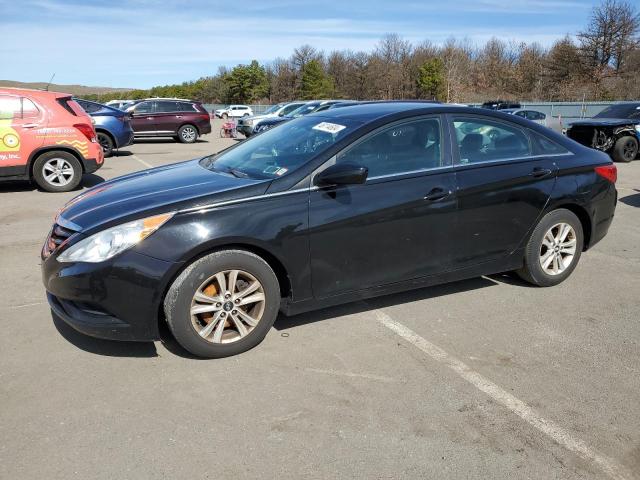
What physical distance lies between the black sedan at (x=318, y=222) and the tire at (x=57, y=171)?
6.09 m

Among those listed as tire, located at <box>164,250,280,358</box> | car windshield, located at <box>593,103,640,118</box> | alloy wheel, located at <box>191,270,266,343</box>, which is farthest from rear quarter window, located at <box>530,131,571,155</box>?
car windshield, located at <box>593,103,640,118</box>

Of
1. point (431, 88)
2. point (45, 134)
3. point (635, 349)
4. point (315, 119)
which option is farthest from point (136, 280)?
point (431, 88)

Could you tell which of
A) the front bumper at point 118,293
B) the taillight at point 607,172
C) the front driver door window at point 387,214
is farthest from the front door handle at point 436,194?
the front bumper at point 118,293

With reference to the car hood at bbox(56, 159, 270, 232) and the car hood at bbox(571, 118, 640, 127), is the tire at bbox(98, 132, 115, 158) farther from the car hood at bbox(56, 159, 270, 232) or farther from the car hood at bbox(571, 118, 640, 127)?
the car hood at bbox(571, 118, 640, 127)

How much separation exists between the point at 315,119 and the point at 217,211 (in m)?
1.58

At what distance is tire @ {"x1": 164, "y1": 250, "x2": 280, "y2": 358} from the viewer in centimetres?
344

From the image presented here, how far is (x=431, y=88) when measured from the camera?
218 ft

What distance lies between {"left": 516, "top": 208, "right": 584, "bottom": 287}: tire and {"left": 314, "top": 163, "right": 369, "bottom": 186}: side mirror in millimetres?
1914

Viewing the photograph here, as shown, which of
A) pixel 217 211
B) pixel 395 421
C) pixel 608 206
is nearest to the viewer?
pixel 395 421

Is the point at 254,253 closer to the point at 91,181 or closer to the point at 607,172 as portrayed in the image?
the point at 607,172

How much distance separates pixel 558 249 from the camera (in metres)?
4.99

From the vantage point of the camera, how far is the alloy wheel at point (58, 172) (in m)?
9.88

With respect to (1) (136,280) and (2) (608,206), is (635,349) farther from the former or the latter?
(1) (136,280)

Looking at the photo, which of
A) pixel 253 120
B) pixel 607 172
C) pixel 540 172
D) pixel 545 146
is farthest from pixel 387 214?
pixel 253 120
